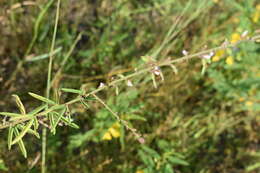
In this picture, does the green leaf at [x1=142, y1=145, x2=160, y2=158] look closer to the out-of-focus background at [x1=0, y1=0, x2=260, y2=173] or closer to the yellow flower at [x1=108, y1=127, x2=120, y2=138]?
the out-of-focus background at [x1=0, y1=0, x2=260, y2=173]

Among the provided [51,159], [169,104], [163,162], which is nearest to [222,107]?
[169,104]

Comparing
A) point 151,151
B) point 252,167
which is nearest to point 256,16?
point 252,167

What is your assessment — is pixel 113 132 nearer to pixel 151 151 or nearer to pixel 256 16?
pixel 151 151

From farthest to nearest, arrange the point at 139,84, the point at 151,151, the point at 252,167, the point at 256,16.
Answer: the point at 256,16 < the point at 252,167 < the point at 139,84 < the point at 151,151

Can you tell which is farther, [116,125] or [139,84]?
[139,84]

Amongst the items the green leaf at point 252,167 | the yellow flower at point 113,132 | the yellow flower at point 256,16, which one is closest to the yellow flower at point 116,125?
the yellow flower at point 113,132

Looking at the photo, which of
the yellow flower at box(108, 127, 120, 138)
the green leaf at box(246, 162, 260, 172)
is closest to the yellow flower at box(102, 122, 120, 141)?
the yellow flower at box(108, 127, 120, 138)

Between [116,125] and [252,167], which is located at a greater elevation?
[116,125]

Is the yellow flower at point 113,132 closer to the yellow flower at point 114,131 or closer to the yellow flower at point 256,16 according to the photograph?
the yellow flower at point 114,131

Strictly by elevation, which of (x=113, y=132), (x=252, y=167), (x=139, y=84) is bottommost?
(x=252, y=167)
